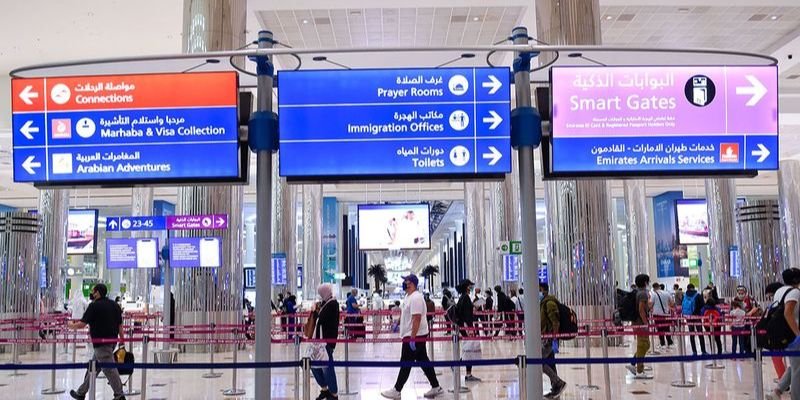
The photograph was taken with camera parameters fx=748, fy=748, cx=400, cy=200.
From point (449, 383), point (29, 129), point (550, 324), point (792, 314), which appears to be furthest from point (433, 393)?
point (29, 129)

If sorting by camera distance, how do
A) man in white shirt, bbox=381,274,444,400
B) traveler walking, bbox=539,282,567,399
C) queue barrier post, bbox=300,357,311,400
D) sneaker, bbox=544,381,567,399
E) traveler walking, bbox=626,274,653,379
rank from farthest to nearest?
traveler walking, bbox=626,274,653,379, traveler walking, bbox=539,282,567,399, sneaker, bbox=544,381,567,399, man in white shirt, bbox=381,274,444,400, queue barrier post, bbox=300,357,311,400

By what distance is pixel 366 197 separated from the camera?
4438cm

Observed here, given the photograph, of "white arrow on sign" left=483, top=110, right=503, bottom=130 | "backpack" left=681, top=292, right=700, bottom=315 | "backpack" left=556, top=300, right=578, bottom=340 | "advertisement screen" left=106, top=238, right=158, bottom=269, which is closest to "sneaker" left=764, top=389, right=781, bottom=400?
"backpack" left=556, top=300, right=578, bottom=340

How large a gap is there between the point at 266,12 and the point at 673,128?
1314cm

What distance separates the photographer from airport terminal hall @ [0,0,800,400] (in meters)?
5.61

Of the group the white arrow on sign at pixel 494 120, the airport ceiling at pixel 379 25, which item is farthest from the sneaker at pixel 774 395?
the airport ceiling at pixel 379 25

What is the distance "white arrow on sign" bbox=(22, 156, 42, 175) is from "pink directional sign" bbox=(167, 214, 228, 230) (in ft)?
27.0

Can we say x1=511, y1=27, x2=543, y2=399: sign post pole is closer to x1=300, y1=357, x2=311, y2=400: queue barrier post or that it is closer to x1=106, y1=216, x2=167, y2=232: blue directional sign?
x1=300, y1=357, x2=311, y2=400: queue barrier post

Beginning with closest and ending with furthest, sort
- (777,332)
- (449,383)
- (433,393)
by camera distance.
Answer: (777,332), (433,393), (449,383)

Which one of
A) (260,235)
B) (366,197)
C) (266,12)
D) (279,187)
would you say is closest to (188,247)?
(266,12)

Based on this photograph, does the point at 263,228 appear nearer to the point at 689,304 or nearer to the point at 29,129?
the point at 29,129

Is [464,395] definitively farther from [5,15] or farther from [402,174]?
[5,15]

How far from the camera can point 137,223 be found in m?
14.4

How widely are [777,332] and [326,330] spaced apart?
503cm
